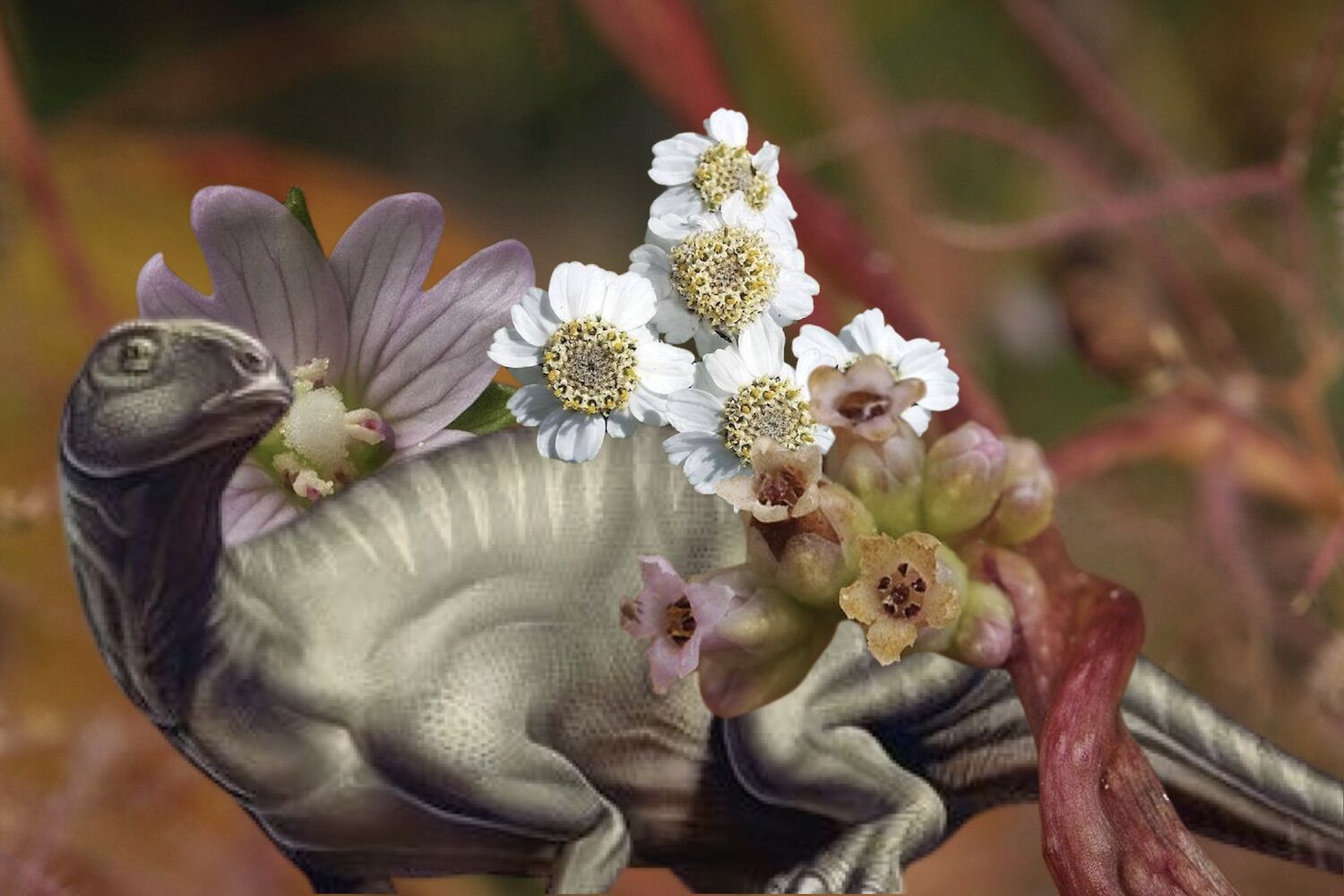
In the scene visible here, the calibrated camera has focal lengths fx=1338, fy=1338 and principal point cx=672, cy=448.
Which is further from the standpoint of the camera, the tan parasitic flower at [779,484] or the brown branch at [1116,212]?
the brown branch at [1116,212]

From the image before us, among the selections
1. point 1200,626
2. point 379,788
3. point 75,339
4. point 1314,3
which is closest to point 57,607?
point 75,339

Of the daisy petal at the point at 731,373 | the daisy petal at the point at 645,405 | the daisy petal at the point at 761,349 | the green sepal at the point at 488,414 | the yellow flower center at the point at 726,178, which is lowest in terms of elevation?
the green sepal at the point at 488,414

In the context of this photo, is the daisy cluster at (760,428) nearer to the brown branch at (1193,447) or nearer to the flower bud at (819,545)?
the flower bud at (819,545)

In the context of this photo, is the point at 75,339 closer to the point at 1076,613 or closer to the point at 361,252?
the point at 361,252

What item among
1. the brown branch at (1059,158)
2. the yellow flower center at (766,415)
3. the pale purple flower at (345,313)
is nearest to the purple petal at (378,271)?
the pale purple flower at (345,313)

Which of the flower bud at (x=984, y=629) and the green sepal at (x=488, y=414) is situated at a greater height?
the green sepal at (x=488, y=414)

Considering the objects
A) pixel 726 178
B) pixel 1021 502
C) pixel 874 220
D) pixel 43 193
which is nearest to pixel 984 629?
pixel 1021 502
